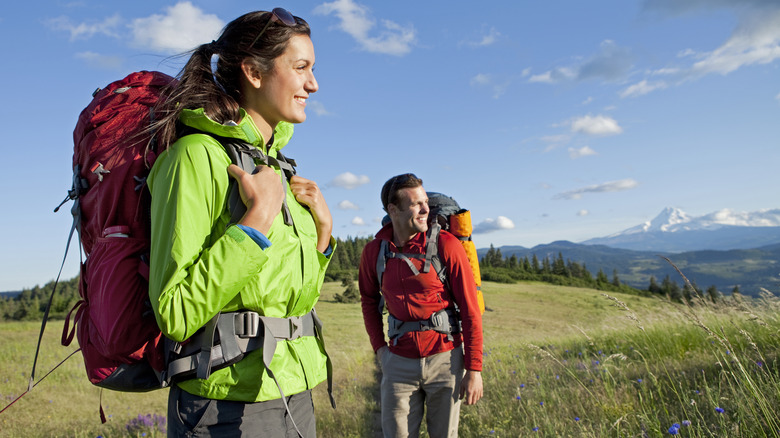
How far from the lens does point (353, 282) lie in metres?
31.6

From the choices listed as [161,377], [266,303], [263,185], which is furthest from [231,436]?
[263,185]

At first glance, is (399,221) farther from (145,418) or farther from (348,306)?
(348,306)

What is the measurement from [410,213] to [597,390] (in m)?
3.01

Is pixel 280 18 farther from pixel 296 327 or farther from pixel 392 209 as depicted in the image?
pixel 392 209

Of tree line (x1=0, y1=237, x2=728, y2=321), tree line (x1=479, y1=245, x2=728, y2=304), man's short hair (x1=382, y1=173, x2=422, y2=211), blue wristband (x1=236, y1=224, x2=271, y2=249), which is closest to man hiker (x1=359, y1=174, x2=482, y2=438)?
man's short hair (x1=382, y1=173, x2=422, y2=211)

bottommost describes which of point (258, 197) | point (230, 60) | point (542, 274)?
point (542, 274)

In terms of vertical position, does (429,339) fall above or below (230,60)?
below

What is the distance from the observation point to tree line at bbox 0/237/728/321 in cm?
2806

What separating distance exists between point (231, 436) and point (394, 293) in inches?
105

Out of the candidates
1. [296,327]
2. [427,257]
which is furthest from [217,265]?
[427,257]

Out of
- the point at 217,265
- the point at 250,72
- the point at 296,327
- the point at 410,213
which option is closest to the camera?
the point at 217,265

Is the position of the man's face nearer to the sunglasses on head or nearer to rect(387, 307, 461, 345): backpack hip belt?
rect(387, 307, 461, 345): backpack hip belt

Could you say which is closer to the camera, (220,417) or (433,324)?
(220,417)

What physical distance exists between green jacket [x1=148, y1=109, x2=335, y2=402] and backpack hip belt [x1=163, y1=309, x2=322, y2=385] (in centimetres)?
4
